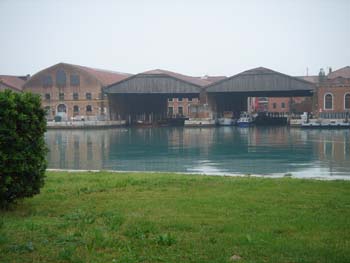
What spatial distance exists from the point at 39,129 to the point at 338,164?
1761cm

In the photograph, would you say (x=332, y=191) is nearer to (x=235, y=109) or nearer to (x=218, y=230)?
(x=218, y=230)

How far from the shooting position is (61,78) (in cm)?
7025

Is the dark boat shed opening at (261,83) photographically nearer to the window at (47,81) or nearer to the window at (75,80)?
the window at (75,80)

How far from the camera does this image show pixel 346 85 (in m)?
64.4

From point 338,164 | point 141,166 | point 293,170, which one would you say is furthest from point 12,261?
point 338,164

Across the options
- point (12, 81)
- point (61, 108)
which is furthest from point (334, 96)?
point (12, 81)

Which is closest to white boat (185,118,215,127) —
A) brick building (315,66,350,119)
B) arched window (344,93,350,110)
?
brick building (315,66,350,119)

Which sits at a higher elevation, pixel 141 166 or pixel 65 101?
pixel 65 101

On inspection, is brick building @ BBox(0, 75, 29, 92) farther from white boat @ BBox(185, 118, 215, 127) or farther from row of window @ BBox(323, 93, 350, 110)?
row of window @ BBox(323, 93, 350, 110)

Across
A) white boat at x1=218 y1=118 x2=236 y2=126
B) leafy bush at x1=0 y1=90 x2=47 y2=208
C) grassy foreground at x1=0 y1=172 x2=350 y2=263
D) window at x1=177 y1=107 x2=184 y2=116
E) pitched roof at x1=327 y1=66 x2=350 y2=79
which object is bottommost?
grassy foreground at x1=0 y1=172 x2=350 y2=263

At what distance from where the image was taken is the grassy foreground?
18.0 feet

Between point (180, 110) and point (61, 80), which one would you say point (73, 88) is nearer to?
point (61, 80)

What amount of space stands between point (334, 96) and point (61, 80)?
3508 cm

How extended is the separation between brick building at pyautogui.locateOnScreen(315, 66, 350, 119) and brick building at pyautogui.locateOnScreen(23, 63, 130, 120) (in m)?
27.6
